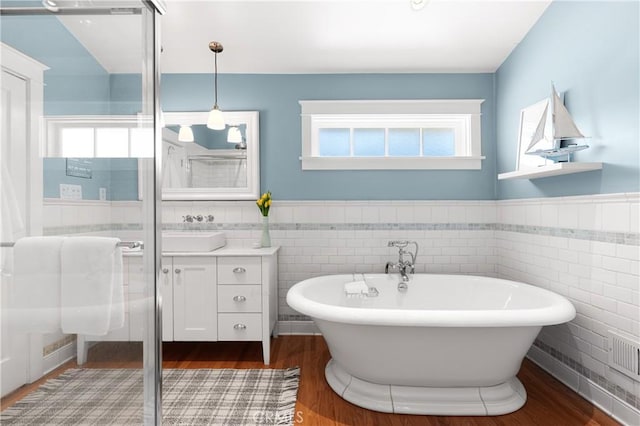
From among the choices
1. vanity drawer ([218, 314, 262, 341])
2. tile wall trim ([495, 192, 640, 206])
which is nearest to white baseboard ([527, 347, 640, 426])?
tile wall trim ([495, 192, 640, 206])

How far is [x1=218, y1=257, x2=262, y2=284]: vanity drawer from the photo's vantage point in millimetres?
2645

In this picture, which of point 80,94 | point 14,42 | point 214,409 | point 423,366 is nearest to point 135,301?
point 80,94

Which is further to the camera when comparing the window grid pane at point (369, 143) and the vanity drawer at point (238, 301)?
the window grid pane at point (369, 143)

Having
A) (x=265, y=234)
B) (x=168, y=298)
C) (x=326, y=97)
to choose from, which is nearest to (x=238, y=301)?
(x=168, y=298)

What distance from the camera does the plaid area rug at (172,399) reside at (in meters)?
0.87

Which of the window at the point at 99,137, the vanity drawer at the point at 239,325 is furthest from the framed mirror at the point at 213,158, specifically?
the window at the point at 99,137

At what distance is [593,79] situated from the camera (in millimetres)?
1964

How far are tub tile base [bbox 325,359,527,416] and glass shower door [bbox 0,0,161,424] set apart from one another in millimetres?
1199

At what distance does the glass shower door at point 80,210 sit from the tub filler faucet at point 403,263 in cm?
204

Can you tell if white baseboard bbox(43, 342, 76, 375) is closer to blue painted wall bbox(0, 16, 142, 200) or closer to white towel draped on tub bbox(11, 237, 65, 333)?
white towel draped on tub bbox(11, 237, 65, 333)

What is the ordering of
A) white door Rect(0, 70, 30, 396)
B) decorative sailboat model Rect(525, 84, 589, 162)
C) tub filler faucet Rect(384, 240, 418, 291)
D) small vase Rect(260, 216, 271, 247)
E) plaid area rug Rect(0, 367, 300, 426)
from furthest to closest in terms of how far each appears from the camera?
small vase Rect(260, 216, 271, 247) < tub filler faucet Rect(384, 240, 418, 291) < decorative sailboat model Rect(525, 84, 589, 162) < plaid area rug Rect(0, 367, 300, 426) < white door Rect(0, 70, 30, 396)

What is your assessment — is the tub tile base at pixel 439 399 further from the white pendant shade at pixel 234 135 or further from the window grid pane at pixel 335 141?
the white pendant shade at pixel 234 135

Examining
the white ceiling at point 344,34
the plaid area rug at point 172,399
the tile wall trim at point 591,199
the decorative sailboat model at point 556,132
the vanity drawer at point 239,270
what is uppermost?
the white ceiling at point 344,34

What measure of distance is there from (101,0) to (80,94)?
30 cm
